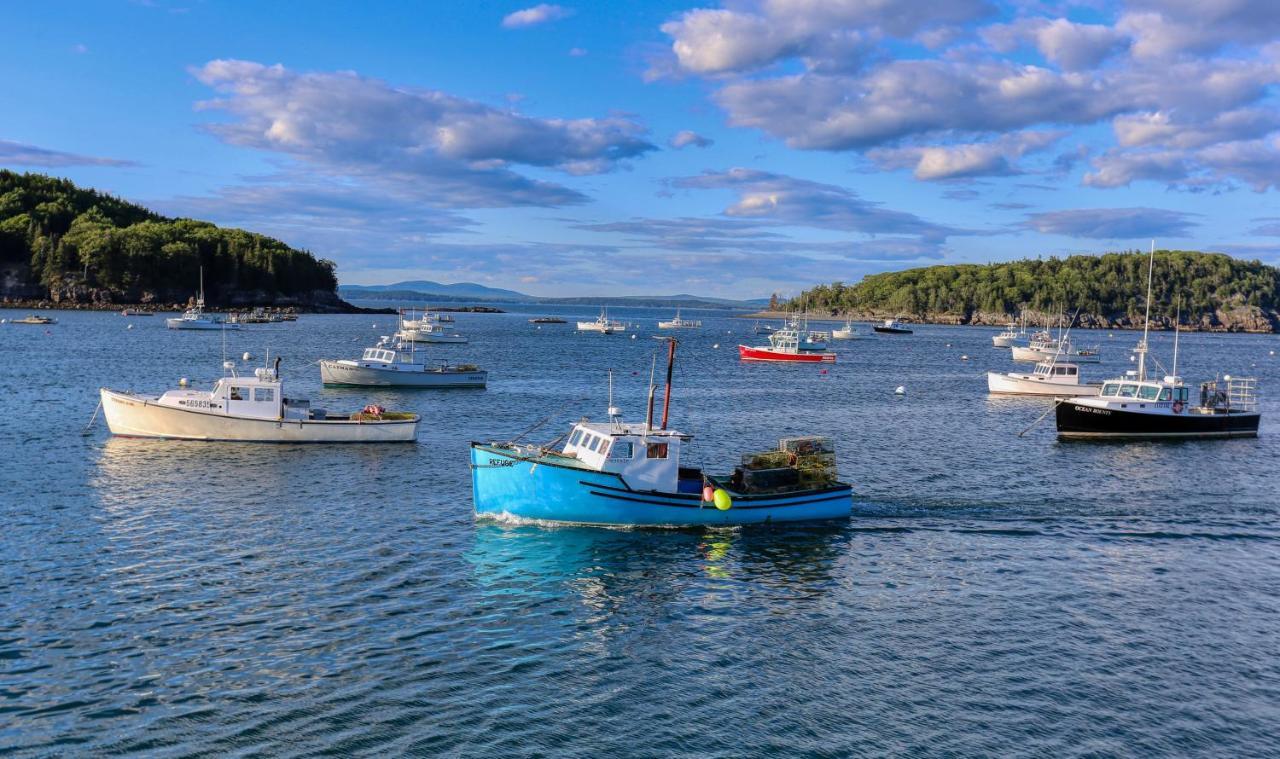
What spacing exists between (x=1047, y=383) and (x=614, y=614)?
67.7m

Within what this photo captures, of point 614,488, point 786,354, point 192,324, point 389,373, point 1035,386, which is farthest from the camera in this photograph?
point 192,324

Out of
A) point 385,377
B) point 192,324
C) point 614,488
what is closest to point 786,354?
point 385,377

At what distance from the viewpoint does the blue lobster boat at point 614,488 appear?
31484 millimetres

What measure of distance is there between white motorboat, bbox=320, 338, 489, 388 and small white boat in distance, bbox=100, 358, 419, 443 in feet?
86.4

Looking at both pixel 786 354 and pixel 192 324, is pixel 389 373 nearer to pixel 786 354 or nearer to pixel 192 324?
pixel 786 354

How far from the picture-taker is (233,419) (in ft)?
152

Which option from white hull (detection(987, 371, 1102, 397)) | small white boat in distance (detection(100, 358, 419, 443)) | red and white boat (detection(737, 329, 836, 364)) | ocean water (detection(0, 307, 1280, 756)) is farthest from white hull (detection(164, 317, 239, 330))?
white hull (detection(987, 371, 1102, 397))

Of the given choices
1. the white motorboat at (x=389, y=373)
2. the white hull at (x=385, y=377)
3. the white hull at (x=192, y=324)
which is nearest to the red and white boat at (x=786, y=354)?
the white motorboat at (x=389, y=373)

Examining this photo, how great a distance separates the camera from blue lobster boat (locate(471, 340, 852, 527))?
31.5m

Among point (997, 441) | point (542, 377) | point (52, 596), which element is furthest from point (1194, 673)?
point (542, 377)

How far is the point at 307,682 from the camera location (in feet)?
62.8

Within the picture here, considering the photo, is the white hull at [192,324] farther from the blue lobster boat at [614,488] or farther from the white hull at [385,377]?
the blue lobster boat at [614,488]

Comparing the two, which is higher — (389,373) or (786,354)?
(786,354)

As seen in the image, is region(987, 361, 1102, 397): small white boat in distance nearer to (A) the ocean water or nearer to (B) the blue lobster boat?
(A) the ocean water
